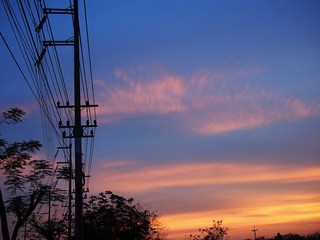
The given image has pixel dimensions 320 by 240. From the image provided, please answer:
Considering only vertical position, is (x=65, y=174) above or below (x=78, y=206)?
above

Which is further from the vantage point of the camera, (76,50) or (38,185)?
(38,185)

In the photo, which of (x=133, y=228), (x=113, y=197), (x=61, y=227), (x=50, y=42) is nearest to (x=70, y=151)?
(x=113, y=197)

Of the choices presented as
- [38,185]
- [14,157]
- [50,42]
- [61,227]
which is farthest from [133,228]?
[50,42]

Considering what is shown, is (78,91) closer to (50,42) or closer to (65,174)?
(50,42)

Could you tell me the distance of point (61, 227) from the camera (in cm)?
6744

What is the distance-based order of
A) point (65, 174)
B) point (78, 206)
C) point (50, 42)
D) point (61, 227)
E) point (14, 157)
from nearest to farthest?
point (50, 42)
point (78, 206)
point (14, 157)
point (65, 174)
point (61, 227)

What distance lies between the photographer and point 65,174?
45125 millimetres

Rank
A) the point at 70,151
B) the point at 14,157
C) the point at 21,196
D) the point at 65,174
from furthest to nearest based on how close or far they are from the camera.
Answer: the point at 70,151, the point at 65,174, the point at 21,196, the point at 14,157

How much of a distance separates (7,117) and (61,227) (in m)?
48.7

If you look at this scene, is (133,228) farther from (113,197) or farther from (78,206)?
(78,206)

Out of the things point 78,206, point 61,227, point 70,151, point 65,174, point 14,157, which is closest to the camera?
point 78,206

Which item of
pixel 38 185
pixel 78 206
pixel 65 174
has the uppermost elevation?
pixel 65 174

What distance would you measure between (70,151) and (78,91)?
989 inches

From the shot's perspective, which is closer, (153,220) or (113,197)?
(113,197)
